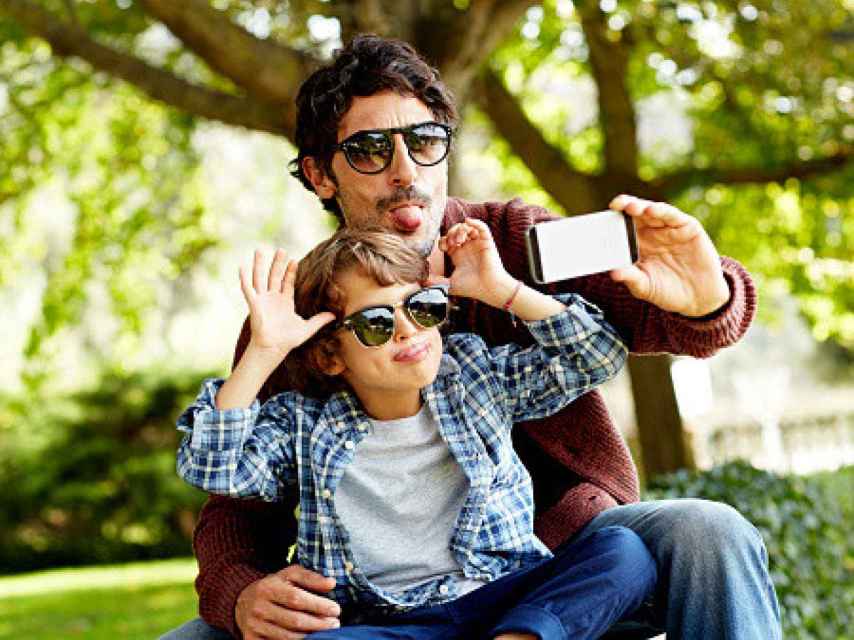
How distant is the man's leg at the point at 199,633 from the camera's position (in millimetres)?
2977

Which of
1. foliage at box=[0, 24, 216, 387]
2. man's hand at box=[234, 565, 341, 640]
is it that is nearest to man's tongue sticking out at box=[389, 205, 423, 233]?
man's hand at box=[234, 565, 341, 640]

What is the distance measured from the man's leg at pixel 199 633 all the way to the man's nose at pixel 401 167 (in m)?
1.13

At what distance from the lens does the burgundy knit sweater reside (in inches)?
110

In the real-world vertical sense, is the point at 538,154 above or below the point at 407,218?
above

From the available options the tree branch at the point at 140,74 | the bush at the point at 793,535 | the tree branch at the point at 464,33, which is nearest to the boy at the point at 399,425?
the bush at the point at 793,535

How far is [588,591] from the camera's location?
2422 mm

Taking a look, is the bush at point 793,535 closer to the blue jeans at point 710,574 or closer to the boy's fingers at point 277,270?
the blue jeans at point 710,574

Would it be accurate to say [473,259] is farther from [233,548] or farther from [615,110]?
[615,110]

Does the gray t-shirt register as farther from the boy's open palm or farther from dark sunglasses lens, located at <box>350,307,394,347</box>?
the boy's open palm

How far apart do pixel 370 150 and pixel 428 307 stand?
26.0 inches

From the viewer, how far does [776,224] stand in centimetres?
1061

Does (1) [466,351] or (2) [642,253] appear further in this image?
(1) [466,351]

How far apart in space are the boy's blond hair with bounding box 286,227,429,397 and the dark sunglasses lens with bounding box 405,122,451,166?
1.32ft

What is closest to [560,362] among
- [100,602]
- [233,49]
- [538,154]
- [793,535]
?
[793,535]
